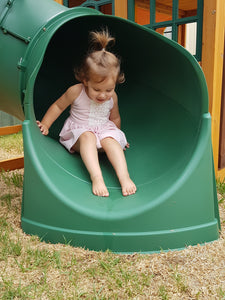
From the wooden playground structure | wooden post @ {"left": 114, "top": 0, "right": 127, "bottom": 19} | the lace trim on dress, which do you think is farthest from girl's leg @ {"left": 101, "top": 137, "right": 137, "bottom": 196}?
wooden post @ {"left": 114, "top": 0, "right": 127, "bottom": 19}

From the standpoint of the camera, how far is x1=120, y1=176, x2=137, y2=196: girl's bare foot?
1445 mm

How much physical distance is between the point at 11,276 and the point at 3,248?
0.19 m

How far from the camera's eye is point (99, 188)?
144 centimetres

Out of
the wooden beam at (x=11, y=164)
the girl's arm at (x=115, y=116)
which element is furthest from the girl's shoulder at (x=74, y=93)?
the wooden beam at (x=11, y=164)

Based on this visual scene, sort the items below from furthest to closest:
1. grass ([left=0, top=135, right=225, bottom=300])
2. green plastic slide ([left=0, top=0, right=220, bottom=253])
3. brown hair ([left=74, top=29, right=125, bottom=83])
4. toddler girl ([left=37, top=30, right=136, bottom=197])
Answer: brown hair ([left=74, top=29, right=125, bottom=83])
toddler girl ([left=37, top=30, right=136, bottom=197])
green plastic slide ([left=0, top=0, right=220, bottom=253])
grass ([left=0, top=135, right=225, bottom=300])

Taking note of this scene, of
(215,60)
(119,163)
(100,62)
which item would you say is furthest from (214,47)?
(119,163)

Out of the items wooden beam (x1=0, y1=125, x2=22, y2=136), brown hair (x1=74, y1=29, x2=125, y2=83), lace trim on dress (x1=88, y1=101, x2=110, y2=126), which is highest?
brown hair (x1=74, y1=29, x2=125, y2=83)

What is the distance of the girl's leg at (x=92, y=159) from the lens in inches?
56.7

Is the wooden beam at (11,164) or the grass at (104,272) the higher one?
the grass at (104,272)

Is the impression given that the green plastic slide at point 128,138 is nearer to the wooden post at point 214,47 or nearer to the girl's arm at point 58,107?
the girl's arm at point 58,107

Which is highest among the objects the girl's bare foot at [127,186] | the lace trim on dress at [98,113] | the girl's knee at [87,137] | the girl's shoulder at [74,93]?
the girl's shoulder at [74,93]

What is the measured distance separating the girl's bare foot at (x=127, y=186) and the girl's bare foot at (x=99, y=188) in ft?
0.27

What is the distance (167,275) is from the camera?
1099 mm

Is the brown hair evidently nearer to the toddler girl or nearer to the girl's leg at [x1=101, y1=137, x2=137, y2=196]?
the toddler girl
